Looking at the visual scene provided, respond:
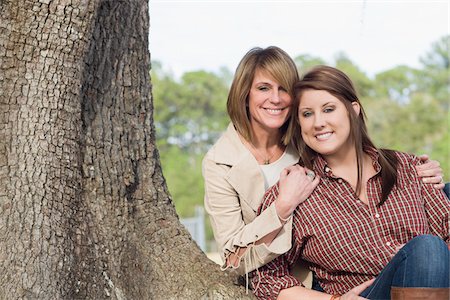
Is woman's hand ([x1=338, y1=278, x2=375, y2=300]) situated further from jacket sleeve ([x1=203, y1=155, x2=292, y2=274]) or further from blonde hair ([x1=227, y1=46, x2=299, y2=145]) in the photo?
blonde hair ([x1=227, y1=46, x2=299, y2=145])

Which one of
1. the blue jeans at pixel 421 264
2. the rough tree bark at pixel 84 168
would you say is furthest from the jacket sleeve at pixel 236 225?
the blue jeans at pixel 421 264

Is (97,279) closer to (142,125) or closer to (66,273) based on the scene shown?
(66,273)

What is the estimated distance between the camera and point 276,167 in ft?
12.1

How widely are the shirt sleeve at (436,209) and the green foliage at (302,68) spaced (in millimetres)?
20273

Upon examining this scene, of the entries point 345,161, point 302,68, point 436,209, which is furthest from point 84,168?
point 302,68

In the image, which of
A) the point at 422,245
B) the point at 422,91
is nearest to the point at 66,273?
the point at 422,245

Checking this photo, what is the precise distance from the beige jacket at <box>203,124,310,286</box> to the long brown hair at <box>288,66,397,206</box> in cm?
28

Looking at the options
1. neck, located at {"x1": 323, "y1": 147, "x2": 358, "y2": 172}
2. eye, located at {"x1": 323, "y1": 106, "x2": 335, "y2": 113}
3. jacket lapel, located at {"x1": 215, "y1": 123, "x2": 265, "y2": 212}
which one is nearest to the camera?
eye, located at {"x1": 323, "y1": 106, "x2": 335, "y2": 113}

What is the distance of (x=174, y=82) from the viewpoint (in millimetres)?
30234

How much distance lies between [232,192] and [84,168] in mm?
704

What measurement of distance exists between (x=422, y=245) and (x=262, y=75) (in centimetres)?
117

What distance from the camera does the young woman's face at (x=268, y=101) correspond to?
363 cm

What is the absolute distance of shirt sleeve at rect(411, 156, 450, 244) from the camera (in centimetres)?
343

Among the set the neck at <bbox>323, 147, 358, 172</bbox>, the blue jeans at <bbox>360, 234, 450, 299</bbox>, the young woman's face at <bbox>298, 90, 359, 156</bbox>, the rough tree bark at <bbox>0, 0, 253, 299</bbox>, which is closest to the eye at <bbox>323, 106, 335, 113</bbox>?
the young woman's face at <bbox>298, 90, 359, 156</bbox>
